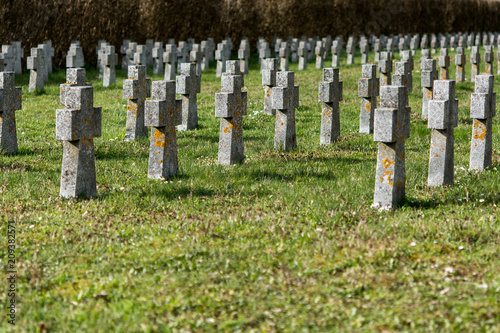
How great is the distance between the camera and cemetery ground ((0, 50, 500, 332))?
4.61 meters

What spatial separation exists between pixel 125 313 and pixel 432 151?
4.35 meters

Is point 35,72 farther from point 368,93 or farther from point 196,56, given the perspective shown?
point 368,93

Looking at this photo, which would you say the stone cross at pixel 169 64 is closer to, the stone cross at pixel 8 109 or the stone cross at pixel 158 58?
the stone cross at pixel 158 58

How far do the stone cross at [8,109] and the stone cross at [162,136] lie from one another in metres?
2.58

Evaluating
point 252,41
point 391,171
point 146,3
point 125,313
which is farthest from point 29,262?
point 252,41

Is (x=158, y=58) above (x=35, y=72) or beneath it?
above

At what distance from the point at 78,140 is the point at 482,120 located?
4616 mm

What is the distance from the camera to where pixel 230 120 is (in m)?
9.15

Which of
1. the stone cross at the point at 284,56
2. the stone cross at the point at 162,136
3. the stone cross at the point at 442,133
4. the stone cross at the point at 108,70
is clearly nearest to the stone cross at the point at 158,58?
the stone cross at the point at 108,70

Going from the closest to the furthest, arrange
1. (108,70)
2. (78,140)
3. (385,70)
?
1. (78,140)
2. (385,70)
3. (108,70)

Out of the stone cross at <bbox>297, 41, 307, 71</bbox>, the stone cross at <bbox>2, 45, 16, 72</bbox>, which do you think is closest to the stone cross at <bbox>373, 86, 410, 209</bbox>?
the stone cross at <bbox>2, 45, 16, 72</bbox>

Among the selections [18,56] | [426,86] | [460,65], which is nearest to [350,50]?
[460,65]

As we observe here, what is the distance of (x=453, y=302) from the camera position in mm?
4691

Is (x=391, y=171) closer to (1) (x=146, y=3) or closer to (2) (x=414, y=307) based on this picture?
(2) (x=414, y=307)
